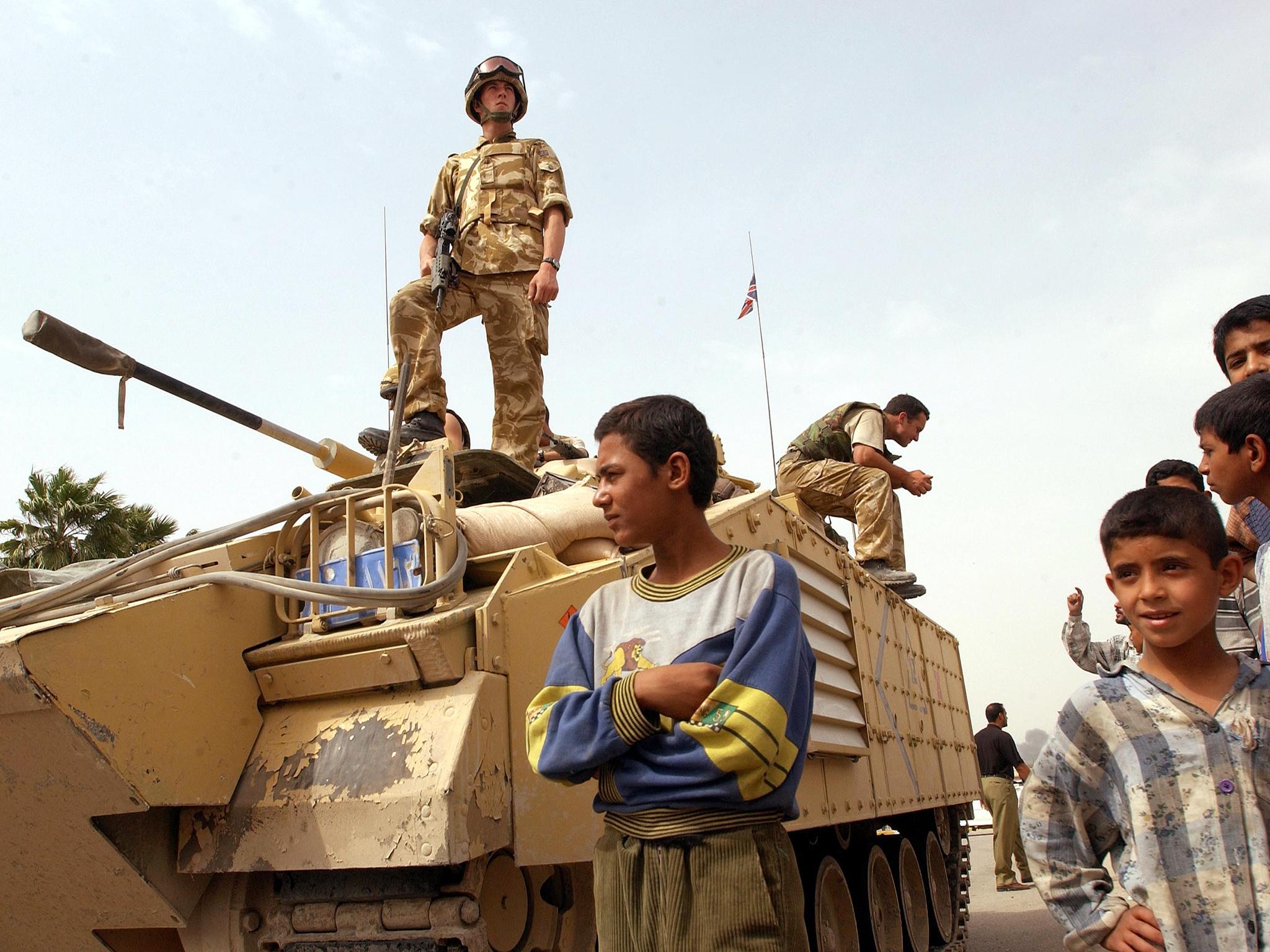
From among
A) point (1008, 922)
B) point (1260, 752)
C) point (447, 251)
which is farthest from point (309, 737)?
point (1008, 922)

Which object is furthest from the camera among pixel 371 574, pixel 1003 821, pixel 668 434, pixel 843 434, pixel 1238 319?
pixel 1003 821

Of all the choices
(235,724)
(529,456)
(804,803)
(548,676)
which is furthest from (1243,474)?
(529,456)

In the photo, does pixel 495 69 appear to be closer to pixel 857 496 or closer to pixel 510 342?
pixel 510 342

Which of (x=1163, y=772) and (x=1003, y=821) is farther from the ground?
(x=1163, y=772)

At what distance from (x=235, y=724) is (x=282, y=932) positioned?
59 cm

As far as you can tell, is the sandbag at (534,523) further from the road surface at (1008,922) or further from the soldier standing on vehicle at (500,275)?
the road surface at (1008,922)

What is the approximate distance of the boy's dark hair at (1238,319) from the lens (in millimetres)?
2928

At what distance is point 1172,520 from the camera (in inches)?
78.0

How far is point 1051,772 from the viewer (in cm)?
202

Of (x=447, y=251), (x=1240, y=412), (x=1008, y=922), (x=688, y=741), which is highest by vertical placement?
(x=447, y=251)

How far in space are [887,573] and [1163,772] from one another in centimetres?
532

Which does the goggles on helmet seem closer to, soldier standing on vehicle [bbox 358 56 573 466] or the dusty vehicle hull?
soldier standing on vehicle [bbox 358 56 573 466]

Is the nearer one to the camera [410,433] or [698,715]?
[698,715]

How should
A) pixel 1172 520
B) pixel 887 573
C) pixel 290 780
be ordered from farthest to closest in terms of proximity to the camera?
pixel 887 573 < pixel 290 780 < pixel 1172 520
